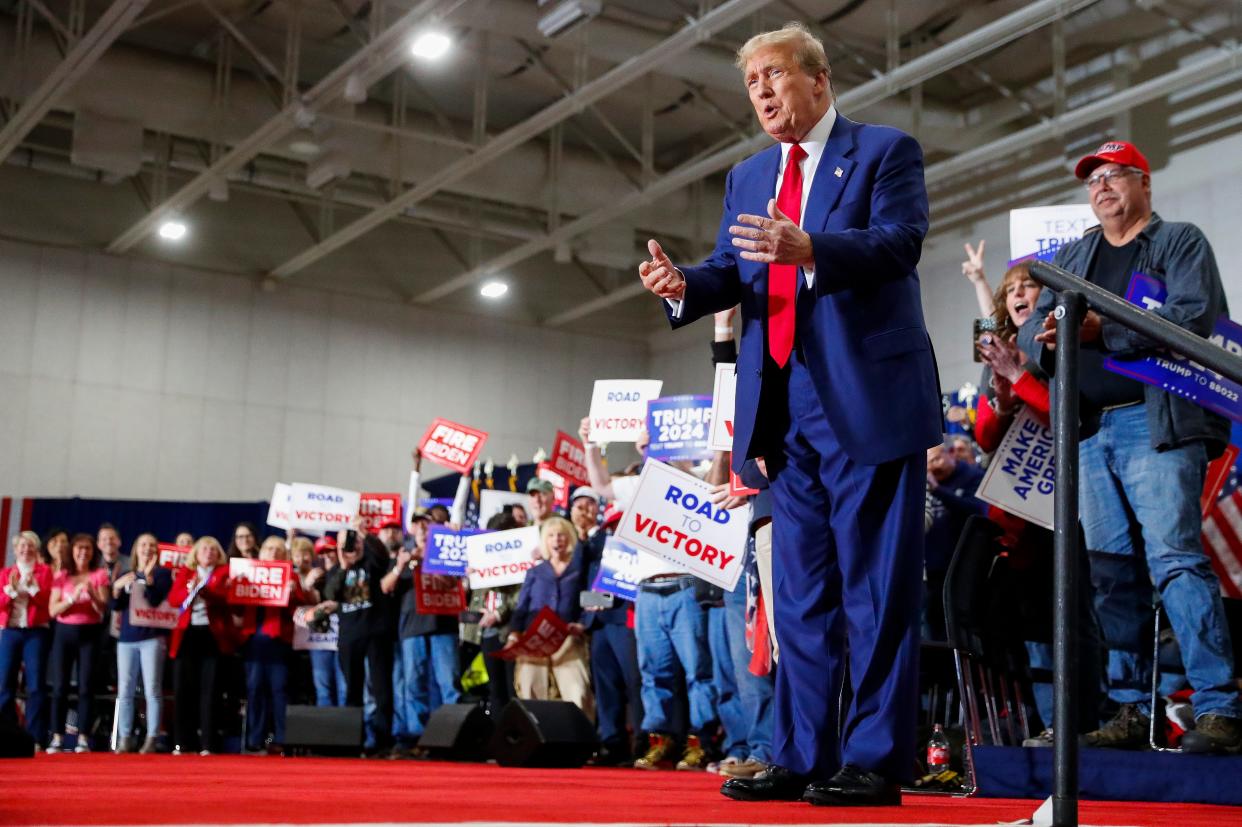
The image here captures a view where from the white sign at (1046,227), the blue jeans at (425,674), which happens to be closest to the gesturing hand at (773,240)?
the white sign at (1046,227)

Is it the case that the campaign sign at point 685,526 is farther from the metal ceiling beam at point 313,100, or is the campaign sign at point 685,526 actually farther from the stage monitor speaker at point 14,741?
the metal ceiling beam at point 313,100

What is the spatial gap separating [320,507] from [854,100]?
5.31 metres

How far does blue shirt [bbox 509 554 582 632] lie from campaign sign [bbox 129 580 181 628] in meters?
3.10

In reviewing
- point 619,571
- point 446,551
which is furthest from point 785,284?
point 446,551

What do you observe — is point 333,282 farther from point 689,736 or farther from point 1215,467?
point 1215,467

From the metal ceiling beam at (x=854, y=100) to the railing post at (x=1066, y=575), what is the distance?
8.26m

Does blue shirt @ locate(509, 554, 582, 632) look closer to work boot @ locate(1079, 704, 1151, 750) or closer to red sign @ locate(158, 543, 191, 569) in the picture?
work boot @ locate(1079, 704, 1151, 750)

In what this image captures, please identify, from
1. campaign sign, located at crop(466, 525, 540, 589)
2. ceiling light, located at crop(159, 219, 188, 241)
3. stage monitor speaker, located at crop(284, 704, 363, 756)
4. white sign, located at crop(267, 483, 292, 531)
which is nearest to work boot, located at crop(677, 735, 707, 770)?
campaign sign, located at crop(466, 525, 540, 589)

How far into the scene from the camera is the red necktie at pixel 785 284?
2.54 m

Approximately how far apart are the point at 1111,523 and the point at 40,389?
13.6m

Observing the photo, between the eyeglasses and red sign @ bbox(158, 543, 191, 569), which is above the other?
the eyeglasses

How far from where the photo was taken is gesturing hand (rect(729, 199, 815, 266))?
2.31m

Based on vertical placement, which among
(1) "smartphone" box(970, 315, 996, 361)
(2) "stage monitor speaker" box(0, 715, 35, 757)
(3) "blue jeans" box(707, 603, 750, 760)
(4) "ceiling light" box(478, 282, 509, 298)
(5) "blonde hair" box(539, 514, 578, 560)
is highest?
(4) "ceiling light" box(478, 282, 509, 298)

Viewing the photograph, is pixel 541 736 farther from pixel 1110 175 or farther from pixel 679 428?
pixel 1110 175
